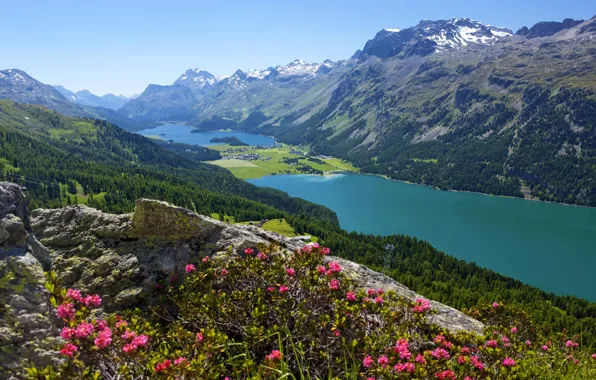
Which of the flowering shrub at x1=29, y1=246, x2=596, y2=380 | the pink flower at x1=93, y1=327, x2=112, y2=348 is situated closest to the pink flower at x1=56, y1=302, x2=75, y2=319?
the flowering shrub at x1=29, y1=246, x2=596, y2=380

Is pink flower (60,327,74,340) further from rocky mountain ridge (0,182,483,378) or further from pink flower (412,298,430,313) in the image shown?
pink flower (412,298,430,313)

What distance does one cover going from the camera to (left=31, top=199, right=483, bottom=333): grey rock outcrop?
36.8 feet

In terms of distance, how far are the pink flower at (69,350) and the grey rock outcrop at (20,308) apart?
19.2 inches

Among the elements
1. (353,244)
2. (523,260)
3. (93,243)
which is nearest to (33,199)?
(353,244)

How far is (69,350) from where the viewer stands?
6.08 metres

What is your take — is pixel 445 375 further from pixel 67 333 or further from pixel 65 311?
pixel 65 311

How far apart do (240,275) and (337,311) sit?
296cm

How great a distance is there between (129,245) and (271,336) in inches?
282

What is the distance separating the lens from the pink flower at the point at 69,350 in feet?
19.7

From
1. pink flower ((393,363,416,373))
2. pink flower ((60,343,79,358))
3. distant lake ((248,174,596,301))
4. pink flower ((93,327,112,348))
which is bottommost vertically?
distant lake ((248,174,596,301))

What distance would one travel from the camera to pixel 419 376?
24.3ft

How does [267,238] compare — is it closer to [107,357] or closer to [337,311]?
[337,311]

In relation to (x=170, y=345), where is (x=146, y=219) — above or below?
above

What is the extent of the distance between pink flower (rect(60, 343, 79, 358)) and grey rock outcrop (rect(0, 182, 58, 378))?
1.60 ft
